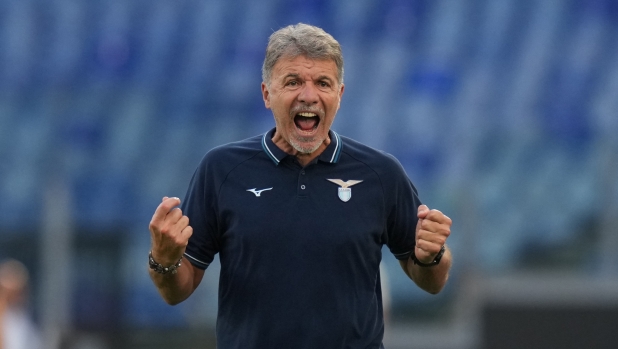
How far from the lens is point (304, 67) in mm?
3277

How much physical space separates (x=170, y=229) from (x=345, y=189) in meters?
0.63

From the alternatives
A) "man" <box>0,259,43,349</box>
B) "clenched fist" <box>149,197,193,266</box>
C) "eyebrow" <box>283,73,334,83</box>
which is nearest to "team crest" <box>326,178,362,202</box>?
"eyebrow" <box>283,73,334,83</box>

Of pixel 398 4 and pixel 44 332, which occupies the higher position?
pixel 398 4

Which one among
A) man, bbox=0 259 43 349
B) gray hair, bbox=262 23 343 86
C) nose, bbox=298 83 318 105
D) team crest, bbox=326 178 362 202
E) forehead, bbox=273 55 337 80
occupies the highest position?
gray hair, bbox=262 23 343 86

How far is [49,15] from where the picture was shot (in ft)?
34.2

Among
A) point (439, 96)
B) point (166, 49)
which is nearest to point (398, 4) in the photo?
point (439, 96)

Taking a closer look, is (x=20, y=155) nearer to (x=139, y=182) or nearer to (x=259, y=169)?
(x=139, y=182)

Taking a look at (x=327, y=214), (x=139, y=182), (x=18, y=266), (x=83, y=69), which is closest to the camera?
(x=327, y=214)

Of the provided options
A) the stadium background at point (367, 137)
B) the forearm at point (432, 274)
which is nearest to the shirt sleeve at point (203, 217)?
the forearm at point (432, 274)

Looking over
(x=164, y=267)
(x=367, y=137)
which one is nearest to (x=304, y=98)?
(x=164, y=267)

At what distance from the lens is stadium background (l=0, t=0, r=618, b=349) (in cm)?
788

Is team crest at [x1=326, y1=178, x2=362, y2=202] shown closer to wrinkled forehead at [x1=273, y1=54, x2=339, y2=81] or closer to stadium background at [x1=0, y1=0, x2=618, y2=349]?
wrinkled forehead at [x1=273, y1=54, x2=339, y2=81]

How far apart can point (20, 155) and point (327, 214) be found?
7.12 m

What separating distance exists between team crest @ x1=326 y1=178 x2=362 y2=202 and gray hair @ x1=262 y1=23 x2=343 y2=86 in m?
0.35
